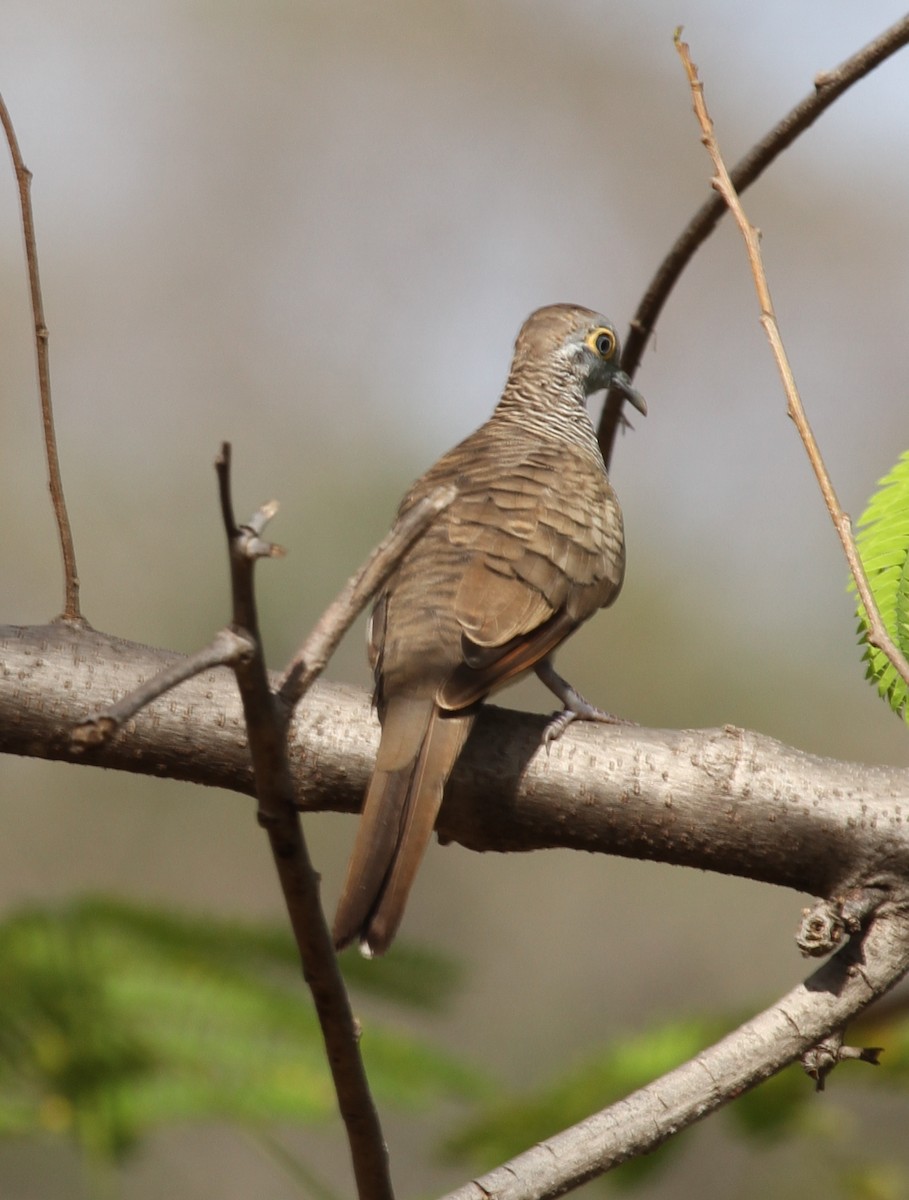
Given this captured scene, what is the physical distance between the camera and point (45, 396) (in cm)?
254

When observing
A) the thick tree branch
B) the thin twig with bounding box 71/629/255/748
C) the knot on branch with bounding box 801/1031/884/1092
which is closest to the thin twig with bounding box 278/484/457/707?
the thin twig with bounding box 71/629/255/748

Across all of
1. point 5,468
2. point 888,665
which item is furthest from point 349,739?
point 5,468

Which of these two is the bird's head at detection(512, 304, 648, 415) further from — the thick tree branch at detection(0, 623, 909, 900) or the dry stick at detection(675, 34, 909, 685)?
the thick tree branch at detection(0, 623, 909, 900)

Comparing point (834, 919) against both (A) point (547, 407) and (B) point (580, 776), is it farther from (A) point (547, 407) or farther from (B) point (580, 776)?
(A) point (547, 407)

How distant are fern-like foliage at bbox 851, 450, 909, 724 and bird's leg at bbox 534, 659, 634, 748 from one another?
0.64 metres

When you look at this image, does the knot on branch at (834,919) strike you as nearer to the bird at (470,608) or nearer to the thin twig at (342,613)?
the bird at (470,608)

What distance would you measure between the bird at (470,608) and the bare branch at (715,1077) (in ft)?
1.68

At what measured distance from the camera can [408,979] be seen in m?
3.18

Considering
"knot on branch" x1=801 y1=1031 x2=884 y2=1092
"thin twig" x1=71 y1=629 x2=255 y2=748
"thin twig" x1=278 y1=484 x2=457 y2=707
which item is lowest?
"knot on branch" x1=801 y1=1031 x2=884 y2=1092

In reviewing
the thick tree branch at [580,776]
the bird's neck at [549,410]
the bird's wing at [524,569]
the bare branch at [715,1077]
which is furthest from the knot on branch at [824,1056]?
the bird's neck at [549,410]

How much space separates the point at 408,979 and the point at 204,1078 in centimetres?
57

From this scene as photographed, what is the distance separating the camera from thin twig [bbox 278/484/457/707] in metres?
1.47

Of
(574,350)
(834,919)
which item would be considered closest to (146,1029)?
(834,919)

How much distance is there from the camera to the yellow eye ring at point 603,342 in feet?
16.5
